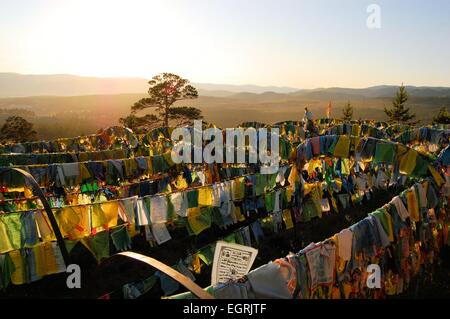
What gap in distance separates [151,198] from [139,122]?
41.0 metres

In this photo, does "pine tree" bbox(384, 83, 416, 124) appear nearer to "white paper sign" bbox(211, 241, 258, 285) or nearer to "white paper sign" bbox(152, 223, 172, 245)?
"white paper sign" bbox(152, 223, 172, 245)

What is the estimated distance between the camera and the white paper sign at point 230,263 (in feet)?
16.8

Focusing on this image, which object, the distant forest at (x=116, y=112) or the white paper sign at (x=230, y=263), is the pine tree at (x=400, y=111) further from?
the distant forest at (x=116, y=112)

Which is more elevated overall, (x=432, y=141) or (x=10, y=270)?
(x=432, y=141)

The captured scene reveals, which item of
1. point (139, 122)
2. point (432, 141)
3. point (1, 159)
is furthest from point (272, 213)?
point (139, 122)

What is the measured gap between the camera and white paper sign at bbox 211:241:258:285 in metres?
5.12

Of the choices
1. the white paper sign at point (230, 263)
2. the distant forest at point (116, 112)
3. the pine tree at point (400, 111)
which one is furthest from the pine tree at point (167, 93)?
the distant forest at point (116, 112)

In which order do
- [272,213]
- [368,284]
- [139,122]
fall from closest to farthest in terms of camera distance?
[368,284]
[272,213]
[139,122]

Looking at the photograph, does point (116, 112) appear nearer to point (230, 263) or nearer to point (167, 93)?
point (167, 93)

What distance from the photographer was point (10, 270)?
27.0 feet

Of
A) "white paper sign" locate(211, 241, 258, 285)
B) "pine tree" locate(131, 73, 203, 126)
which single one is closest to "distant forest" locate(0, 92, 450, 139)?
"pine tree" locate(131, 73, 203, 126)

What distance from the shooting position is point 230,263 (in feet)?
17.0
